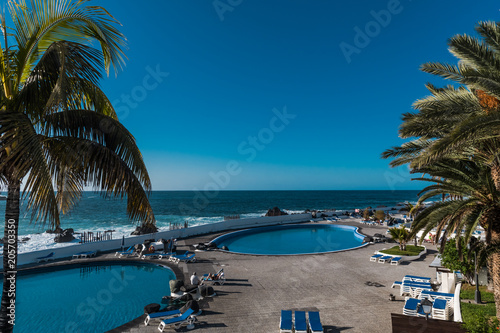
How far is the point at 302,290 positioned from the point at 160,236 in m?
15.6

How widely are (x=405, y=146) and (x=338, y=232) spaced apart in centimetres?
2354

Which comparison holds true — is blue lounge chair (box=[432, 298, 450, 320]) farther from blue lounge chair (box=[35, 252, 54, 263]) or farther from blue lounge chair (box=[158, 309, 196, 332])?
blue lounge chair (box=[35, 252, 54, 263])

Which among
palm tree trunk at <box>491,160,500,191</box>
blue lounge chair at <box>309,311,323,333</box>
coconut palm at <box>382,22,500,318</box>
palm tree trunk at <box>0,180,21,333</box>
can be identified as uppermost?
coconut palm at <box>382,22,500,318</box>

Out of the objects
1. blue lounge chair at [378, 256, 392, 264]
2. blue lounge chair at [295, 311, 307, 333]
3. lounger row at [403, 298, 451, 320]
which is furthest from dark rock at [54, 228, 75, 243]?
lounger row at [403, 298, 451, 320]

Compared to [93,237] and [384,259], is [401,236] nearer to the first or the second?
[384,259]

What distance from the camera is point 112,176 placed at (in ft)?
15.8

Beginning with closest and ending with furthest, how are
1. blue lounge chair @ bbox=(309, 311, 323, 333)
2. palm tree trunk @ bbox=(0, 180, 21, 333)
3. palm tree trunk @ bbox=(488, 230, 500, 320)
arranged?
palm tree trunk @ bbox=(0, 180, 21, 333), blue lounge chair @ bbox=(309, 311, 323, 333), palm tree trunk @ bbox=(488, 230, 500, 320)

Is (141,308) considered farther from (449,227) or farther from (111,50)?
(449,227)

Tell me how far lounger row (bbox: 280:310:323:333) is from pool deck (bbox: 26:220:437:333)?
17.1 inches

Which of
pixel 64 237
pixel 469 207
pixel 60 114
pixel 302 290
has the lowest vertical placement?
pixel 64 237

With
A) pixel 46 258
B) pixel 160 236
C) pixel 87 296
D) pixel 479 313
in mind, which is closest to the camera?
pixel 479 313

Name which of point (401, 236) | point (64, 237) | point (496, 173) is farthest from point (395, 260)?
point (64, 237)

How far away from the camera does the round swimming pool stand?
78.6ft

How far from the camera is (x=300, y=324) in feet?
26.7
